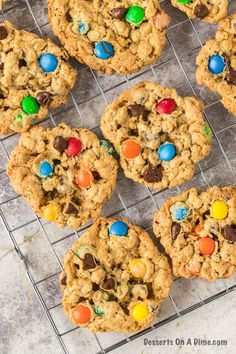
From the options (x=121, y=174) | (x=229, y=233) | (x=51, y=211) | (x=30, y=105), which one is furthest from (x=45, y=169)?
(x=229, y=233)

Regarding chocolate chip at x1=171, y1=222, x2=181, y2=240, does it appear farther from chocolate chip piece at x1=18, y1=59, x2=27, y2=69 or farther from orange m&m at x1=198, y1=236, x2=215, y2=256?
chocolate chip piece at x1=18, y1=59, x2=27, y2=69

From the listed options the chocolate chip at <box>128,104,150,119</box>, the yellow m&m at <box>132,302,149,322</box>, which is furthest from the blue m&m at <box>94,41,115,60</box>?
the yellow m&m at <box>132,302,149,322</box>

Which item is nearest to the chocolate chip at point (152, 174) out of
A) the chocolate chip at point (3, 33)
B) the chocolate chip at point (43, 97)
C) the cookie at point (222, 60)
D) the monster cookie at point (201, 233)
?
the monster cookie at point (201, 233)

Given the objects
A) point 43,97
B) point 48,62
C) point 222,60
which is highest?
point 48,62

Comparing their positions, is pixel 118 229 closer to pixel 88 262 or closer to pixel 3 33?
pixel 88 262

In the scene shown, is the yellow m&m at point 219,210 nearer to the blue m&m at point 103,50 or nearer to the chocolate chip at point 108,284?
the chocolate chip at point 108,284

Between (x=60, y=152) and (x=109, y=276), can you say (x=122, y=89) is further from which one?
(x=109, y=276)
